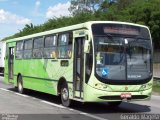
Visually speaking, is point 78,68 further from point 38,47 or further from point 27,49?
point 27,49

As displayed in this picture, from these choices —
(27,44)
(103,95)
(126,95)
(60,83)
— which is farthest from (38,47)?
(126,95)

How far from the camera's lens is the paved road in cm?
1343

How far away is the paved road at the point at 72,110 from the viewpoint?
13.4 meters

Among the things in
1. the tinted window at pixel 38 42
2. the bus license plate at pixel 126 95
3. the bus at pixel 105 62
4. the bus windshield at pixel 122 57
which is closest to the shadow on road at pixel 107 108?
the bus at pixel 105 62

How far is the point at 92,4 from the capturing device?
336 ft

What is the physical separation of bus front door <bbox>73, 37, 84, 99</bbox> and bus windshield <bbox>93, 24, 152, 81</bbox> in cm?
83

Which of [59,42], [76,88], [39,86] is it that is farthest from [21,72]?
[76,88]

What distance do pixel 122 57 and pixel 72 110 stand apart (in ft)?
7.90

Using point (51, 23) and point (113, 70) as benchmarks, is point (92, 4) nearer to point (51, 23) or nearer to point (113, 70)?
point (51, 23)

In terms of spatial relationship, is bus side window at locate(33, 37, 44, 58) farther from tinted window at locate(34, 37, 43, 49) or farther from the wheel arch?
the wheel arch

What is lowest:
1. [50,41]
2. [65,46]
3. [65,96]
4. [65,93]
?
[65,96]

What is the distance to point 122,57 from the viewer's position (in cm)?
1432

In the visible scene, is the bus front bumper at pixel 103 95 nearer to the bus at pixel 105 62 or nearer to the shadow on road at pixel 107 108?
the bus at pixel 105 62

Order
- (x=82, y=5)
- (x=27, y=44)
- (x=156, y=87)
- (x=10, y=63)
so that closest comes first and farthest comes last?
1. (x=27, y=44)
2. (x=10, y=63)
3. (x=156, y=87)
4. (x=82, y=5)
